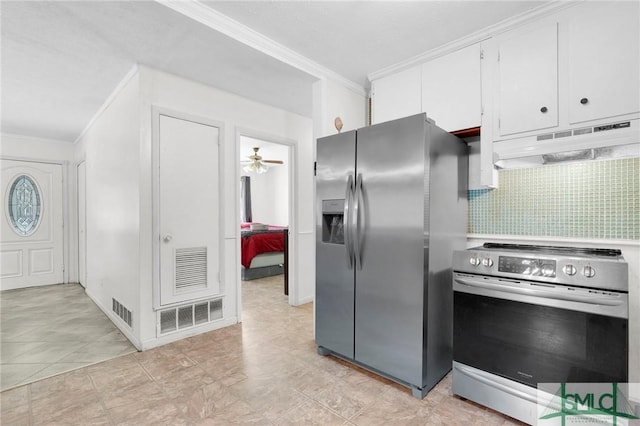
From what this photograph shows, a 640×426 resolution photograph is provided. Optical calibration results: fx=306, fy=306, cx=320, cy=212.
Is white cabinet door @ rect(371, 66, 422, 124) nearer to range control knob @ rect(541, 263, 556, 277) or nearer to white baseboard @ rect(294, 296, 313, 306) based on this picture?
range control knob @ rect(541, 263, 556, 277)

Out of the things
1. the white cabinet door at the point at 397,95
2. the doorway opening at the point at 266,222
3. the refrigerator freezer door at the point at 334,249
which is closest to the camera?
the refrigerator freezer door at the point at 334,249

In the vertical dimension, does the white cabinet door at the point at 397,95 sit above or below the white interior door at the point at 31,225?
above

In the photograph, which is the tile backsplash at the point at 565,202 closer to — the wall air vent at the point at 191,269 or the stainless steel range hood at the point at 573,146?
the stainless steel range hood at the point at 573,146

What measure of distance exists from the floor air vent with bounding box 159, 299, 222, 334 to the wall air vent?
0.59 feet

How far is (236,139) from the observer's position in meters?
3.36

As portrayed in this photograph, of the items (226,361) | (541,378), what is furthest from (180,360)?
(541,378)

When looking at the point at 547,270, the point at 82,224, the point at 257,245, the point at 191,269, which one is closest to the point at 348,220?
the point at 547,270

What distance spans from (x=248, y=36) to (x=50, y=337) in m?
3.39

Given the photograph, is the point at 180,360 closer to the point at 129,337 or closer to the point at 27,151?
the point at 129,337

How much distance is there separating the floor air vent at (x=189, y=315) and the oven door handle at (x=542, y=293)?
2.39 metres

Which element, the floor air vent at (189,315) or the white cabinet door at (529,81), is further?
the floor air vent at (189,315)

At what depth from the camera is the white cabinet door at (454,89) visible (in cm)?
229

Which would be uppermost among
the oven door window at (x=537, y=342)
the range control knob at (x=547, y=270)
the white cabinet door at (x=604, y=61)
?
the white cabinet door at (x=604, y=61)

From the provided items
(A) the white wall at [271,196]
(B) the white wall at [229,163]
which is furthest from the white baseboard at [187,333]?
(A) the white wall at [271,196]
